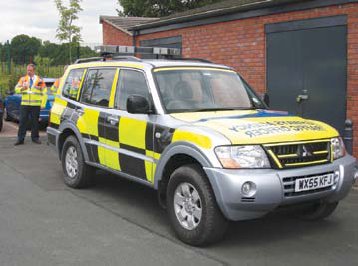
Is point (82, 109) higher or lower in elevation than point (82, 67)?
lower

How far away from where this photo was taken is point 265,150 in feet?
14.7

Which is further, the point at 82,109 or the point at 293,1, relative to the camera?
the point at 293,1

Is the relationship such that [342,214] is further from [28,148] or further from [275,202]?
[28,148]

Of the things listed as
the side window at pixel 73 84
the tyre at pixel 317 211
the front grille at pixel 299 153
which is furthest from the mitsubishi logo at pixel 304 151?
the side window at pixel 73 84

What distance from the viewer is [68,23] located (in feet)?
76.4

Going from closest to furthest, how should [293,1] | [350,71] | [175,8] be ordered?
[350,71]
[293,1]
[175,8]

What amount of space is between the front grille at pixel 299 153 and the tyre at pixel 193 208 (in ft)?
2.16

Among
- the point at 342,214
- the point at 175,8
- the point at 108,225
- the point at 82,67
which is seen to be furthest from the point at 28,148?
the point at 175,8

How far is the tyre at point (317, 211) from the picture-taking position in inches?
211

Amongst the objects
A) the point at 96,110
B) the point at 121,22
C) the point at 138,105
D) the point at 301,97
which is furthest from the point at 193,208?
the point at 121,22

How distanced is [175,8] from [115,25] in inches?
640

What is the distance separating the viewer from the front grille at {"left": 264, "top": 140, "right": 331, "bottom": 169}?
177 inches

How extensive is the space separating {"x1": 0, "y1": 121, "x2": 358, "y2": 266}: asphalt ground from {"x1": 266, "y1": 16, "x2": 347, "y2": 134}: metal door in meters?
2.40

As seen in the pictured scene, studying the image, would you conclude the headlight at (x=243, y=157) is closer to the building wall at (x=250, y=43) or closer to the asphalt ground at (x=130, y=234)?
the asphalt ground at (x=130, y=234)
